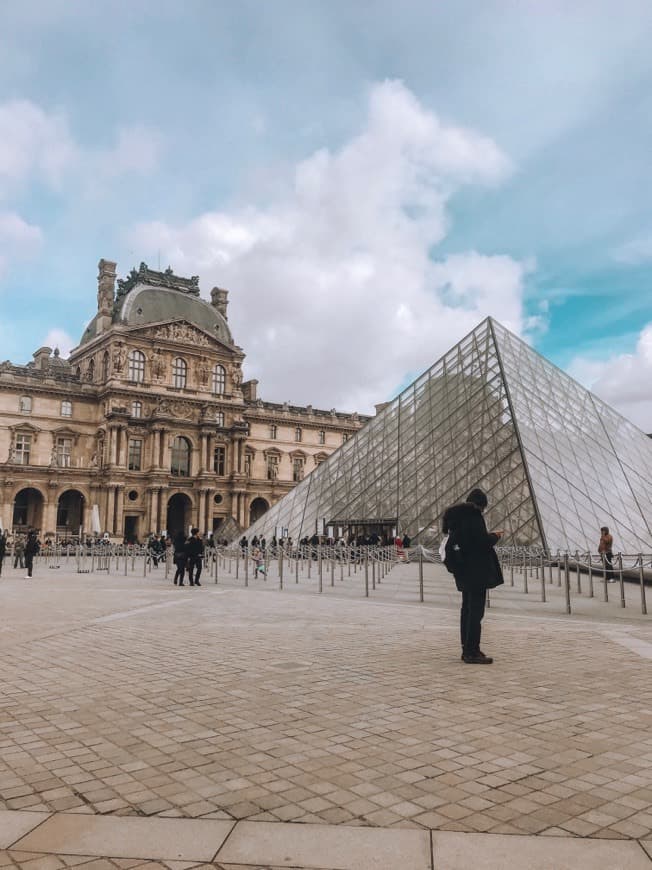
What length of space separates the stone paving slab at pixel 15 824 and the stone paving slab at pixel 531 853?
1.60m

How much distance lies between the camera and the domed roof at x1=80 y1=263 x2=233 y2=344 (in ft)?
173

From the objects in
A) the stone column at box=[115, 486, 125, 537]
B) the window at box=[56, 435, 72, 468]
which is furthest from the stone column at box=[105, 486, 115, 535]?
the window at box=[56, 435, 72, 468]

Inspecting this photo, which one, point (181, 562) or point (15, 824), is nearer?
point (15, 824)

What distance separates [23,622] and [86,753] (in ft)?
20.0

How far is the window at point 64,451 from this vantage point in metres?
48.4

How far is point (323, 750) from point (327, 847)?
3.86ft

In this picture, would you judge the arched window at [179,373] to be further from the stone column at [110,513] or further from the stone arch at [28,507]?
the stone arch at [28,507]

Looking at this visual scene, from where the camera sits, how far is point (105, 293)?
180ft

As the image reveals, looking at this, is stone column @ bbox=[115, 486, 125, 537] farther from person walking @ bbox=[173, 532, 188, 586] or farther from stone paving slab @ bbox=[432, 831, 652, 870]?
stone paving slab @ bbox=[432, 831, 652, 870]

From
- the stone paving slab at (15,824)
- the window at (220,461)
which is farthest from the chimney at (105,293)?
the stone paving slab at (15,824)

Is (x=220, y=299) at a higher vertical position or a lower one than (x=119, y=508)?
higher

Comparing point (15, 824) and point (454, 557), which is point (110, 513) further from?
point (15, 824)

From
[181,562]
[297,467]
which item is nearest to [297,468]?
[297,467]

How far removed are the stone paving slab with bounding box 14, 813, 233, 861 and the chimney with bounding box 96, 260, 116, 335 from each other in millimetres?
53962
